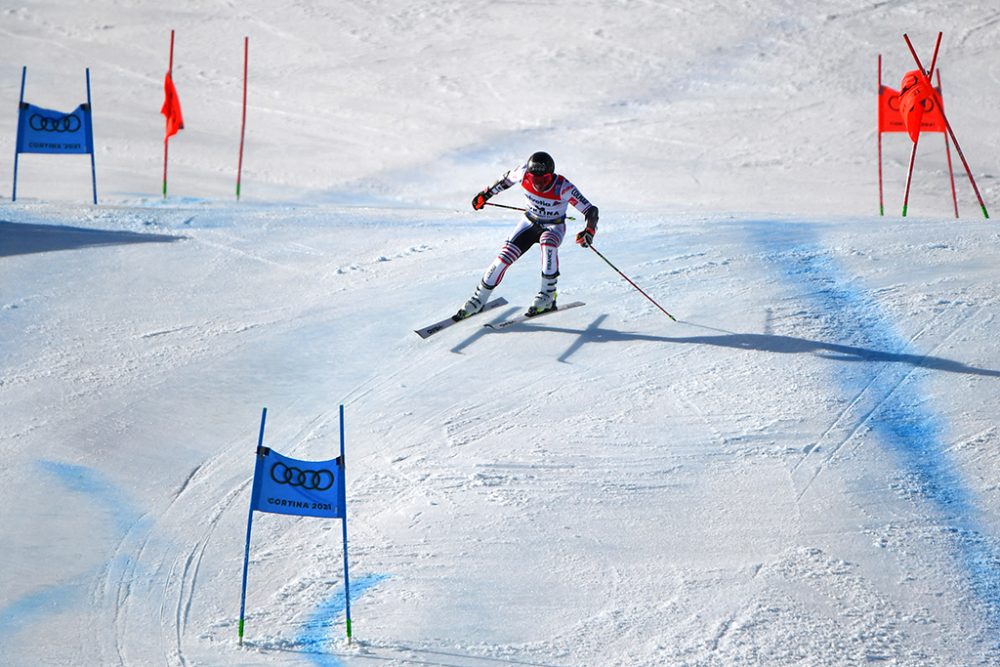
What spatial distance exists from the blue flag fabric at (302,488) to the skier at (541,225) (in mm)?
4085

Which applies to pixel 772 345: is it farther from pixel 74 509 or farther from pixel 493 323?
pixel 74 509

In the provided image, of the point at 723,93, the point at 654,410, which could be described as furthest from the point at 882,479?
the point at 723,93

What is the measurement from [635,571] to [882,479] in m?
1.93

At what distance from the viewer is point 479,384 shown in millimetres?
9461

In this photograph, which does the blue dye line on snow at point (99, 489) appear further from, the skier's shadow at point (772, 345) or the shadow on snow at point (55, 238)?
the shadow on snow at point (55, 238)

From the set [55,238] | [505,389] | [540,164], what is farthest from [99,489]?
[55,238]

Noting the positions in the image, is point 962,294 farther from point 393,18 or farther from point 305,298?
point 393,18

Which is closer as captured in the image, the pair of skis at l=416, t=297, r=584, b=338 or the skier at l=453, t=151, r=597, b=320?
the skier at l=453, t=151, r=597, b=320

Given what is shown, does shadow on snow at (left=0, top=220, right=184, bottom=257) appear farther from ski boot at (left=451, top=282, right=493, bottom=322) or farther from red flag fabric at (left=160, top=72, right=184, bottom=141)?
ski boot at (left=451, top=282, right=493, bottom=322)

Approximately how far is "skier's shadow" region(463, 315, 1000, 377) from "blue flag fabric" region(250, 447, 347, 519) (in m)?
3.72

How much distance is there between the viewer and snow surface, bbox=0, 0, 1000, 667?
688 cm

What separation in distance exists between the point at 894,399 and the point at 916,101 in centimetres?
504

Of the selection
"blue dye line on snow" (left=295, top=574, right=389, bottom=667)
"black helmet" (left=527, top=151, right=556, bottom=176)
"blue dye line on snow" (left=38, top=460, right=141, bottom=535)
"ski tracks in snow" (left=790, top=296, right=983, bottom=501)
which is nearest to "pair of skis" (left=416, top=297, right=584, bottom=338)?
"black helmet" (left=527, top=151, right=556, bottom=176)

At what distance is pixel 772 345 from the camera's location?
991 cm
